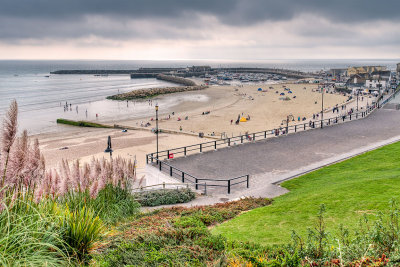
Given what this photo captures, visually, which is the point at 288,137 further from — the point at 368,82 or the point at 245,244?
the point at 368,82

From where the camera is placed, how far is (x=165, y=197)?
549 inches

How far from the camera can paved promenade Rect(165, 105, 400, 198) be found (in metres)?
15.8

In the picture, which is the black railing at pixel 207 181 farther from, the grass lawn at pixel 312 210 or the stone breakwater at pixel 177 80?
the stone breakwater at pixel 177 80

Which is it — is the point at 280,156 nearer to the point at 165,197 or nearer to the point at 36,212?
the point at 165,197

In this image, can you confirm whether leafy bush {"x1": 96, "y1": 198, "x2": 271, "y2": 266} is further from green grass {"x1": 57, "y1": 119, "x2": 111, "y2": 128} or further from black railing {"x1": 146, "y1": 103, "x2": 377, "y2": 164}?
green grass {"x1": 57, "y1": 119, "x2": 111, "y2": 128}

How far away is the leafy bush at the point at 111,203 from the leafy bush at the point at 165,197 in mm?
3637

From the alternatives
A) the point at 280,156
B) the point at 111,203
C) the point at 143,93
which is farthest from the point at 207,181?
the point at 143,93

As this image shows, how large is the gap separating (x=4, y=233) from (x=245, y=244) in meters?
3.98

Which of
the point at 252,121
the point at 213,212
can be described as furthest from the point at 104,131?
the point at 213,212

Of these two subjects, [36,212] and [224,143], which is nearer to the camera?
[36,212]

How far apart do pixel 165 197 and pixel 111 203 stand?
4.90 m

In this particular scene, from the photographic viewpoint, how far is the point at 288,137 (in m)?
24.3

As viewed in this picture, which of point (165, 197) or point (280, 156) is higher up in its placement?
point (280, 156)

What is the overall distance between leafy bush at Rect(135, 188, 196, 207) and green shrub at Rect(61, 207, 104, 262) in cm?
785
